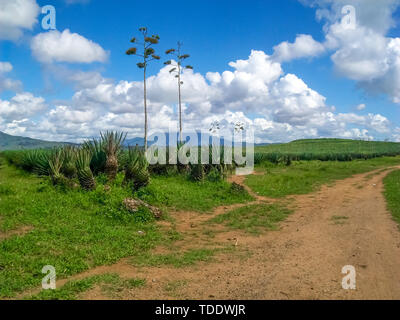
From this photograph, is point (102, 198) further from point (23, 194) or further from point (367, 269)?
point (367, 269)

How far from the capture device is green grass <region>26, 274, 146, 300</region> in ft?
14.8

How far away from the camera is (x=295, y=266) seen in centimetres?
570

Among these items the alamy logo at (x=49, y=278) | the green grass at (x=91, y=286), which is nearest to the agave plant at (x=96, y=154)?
the alamy logo at (x=49, y=278)

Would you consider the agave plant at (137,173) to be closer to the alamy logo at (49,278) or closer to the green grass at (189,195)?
the green grass at (189,195)

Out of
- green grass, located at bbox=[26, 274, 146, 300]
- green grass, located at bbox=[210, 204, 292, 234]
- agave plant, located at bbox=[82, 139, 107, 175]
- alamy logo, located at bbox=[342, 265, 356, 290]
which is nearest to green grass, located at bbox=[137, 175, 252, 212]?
green grass, located at bbox=[210, 204, 292, 234]

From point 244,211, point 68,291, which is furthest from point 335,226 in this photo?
point 68,291

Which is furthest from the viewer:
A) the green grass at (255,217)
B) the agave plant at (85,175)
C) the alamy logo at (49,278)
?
the agave plant at (85,175)

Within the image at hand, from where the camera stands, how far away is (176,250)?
278 inches

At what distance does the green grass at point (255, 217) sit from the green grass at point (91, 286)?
171 inches

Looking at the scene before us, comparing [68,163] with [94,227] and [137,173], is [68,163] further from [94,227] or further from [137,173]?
[94,227]

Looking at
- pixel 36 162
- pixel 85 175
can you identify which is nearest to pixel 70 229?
pixel 85 175

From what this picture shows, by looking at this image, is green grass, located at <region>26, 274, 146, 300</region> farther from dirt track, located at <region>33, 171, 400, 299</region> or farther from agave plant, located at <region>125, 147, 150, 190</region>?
agave plant, located at <region>125, 147, 150, 190</region>

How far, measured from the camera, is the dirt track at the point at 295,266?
4.64 metres
